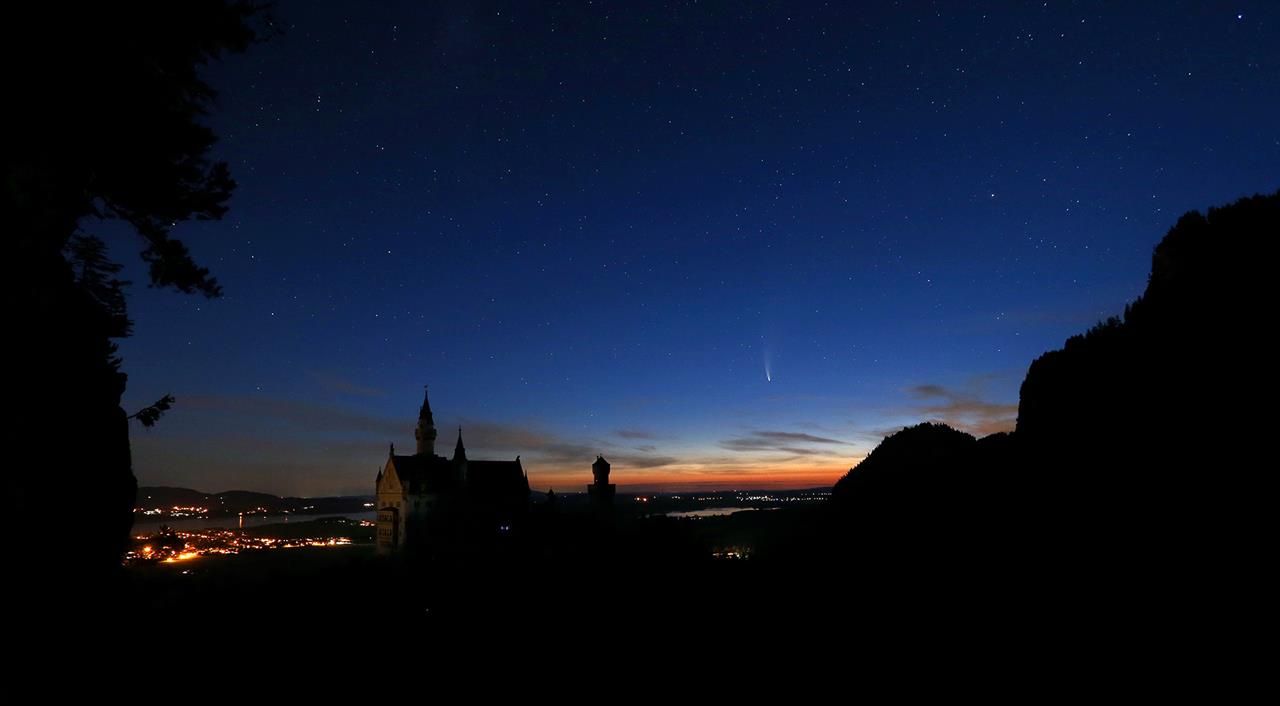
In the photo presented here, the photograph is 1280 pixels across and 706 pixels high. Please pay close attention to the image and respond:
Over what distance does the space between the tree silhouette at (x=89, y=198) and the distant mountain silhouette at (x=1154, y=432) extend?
20.6 metres

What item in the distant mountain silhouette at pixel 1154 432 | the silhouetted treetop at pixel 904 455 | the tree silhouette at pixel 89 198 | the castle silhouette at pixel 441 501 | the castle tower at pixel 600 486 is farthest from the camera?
the castle tower at pixel 600 486

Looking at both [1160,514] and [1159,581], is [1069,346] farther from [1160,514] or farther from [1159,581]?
[1159,581]

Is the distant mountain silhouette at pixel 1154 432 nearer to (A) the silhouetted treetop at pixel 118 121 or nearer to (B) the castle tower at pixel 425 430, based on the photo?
(A) the silhouetted treetop at pixel 118 121

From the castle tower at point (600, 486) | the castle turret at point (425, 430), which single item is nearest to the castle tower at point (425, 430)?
the castle turret at point (425, 430)

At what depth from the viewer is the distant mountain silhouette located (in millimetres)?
14984

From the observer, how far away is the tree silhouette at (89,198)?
25.6 ft

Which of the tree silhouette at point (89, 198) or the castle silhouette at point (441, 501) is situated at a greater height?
the tree silhouette at point (89, 198)

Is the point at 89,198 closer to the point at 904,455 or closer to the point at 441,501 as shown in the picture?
the point at 904,455

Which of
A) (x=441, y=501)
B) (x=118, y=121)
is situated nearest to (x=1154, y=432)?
(x=118, y=121)

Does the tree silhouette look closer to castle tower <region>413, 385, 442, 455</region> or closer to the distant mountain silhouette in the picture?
the distant mountain silhouette

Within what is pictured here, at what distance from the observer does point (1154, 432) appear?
18219 mm

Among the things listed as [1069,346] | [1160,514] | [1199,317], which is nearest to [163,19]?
[1160,514]

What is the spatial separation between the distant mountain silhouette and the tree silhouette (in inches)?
813

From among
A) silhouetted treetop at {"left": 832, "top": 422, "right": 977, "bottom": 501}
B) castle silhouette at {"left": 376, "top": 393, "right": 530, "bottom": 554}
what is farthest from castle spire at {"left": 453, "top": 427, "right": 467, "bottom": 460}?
silhouetted treetop at {"left": 832, "top": 422, "right": 977, "bottom": 501}
